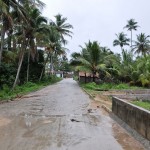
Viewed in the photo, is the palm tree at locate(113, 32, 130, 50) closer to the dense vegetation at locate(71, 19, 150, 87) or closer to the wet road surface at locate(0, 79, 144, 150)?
the dense vegetation at locate(71, 19, 150, 87)

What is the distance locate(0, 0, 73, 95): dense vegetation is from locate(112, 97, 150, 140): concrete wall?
11.5m

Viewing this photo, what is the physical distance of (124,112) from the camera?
40.4ft

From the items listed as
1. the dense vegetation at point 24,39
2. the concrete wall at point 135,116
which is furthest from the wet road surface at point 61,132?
the dense vegetation at point 24,39

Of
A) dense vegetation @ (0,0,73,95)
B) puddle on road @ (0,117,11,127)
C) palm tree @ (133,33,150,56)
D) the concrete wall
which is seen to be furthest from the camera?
palm tree @ (133,33,150,56)

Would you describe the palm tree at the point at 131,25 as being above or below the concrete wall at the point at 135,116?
above

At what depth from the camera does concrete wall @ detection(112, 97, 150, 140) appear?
29.5 feet

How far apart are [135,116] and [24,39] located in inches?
1039

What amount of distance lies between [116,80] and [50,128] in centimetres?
3274

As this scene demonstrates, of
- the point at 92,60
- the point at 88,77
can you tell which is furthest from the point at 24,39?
the point at 88,77

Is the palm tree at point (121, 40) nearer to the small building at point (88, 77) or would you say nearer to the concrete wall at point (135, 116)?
the small building at point (88, 77)

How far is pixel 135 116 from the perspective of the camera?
10.4m

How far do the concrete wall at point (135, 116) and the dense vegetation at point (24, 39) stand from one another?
1146cm

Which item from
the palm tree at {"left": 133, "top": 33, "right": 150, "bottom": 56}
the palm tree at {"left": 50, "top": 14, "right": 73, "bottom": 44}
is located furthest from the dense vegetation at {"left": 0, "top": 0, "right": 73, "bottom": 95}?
the palm tree at {"left": 133, "top": 33, "right": 150, "bottom": 56}

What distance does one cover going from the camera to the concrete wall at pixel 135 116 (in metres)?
8.98
